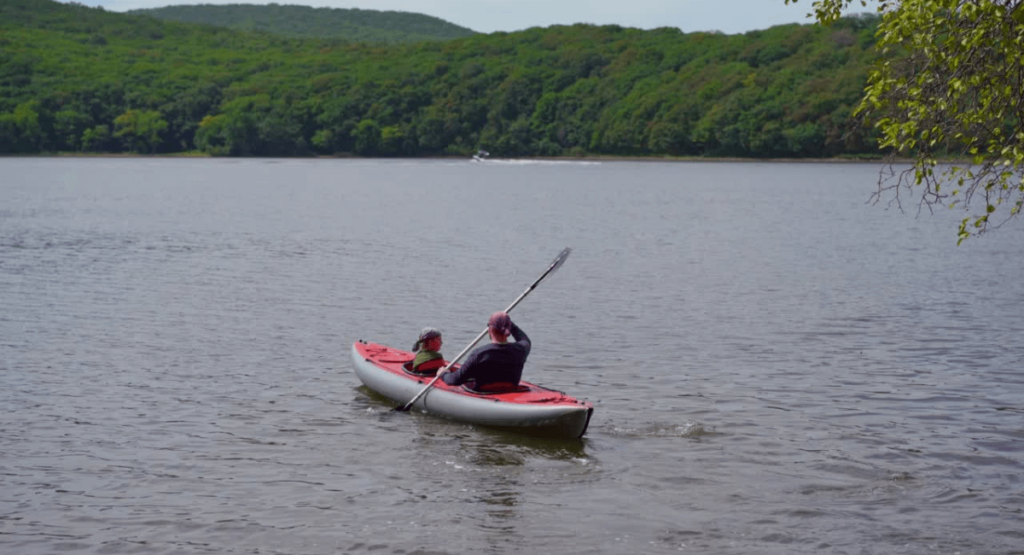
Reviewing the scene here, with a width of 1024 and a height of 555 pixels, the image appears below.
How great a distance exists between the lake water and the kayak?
28cm

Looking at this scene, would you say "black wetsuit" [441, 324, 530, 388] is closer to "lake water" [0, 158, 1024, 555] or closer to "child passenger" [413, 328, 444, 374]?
"lake water" [0, 158, 1024, 555]

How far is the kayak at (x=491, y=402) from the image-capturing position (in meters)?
14.0

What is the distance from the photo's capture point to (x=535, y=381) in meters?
18.0

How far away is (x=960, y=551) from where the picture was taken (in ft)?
34.0

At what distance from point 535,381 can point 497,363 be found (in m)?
3.37

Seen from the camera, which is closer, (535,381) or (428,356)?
(428,356)

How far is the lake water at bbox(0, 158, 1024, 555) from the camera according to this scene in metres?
11.1

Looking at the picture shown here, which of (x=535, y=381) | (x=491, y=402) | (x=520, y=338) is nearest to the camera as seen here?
(x=491, y=402)

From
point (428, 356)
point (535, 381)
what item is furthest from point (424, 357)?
point (535, 381)

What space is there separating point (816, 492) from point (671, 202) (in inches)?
2441

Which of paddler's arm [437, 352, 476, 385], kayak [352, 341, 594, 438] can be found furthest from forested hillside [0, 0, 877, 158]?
paddler's arm [437, 352, 476, 385]

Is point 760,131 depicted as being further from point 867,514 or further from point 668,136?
point 867,514

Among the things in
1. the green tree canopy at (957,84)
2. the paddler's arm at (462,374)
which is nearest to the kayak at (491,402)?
the paddler's arm at (462,374)

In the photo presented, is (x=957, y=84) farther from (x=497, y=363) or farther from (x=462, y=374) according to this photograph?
(x=462, y=374)
